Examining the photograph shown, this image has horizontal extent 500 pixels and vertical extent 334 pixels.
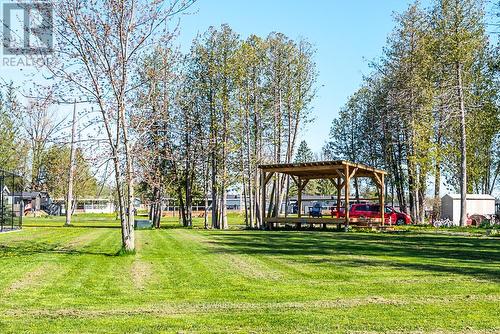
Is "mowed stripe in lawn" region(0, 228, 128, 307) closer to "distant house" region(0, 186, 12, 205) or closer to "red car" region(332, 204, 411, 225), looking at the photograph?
"distant house" region(0, 186, 12, 205)

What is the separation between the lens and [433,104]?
28203 mm

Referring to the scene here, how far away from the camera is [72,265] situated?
35.8ft

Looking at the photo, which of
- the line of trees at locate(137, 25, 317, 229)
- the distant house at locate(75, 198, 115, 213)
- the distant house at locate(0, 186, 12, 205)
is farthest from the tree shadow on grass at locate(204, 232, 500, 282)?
the distant house at locate(75, 198, 115, 213)

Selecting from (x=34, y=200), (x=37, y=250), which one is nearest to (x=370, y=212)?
(x=37, y=250)

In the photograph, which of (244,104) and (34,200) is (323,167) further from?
(34,200)

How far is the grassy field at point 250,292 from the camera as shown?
6020 mm

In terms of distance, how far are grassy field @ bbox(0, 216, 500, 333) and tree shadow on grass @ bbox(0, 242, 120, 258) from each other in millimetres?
186

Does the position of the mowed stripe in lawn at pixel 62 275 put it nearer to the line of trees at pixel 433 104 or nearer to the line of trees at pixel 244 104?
the line of trees at pixel 433 104

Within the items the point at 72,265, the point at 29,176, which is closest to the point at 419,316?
the point at 72,265

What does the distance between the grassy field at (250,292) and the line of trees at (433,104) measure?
431 inches

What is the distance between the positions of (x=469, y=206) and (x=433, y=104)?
934 cm

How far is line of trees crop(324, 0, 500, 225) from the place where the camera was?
28.2 meters

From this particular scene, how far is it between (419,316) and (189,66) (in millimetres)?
27247

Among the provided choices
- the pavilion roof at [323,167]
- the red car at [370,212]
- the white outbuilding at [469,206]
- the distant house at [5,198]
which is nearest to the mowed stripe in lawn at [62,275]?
the distant house at [5,198]
